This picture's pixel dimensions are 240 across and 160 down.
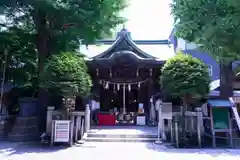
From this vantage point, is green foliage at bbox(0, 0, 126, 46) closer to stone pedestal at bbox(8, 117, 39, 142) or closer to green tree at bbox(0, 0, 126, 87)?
green tree at bbox(0, 0, 126, 87)

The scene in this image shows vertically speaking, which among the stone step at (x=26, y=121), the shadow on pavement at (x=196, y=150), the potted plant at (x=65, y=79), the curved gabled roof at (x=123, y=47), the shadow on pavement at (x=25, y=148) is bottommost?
the shadow on pavement at (x=196, y=150)

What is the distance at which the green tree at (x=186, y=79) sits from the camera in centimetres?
901

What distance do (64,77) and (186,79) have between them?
467cm

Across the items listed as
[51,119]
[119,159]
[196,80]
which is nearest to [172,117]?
[196,80]

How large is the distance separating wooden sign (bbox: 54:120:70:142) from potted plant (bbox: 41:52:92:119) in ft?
1.69

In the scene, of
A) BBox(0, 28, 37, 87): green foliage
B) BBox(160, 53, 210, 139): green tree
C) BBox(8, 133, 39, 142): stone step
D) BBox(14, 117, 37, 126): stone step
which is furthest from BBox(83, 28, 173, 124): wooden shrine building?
BBox(8, 133, 39, 142): stone step

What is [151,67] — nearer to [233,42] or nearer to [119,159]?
[119,159]

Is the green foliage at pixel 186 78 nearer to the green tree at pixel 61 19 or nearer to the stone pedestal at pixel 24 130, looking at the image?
the green tree at pixel 61 19

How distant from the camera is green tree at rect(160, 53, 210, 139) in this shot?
9008 millimetres

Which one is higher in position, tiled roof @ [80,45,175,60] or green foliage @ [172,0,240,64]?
tiled roof @ [80,45,175,60]

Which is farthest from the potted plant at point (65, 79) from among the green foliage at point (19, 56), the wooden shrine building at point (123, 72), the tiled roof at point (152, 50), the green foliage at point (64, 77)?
the tiled roof at point (152, 50)

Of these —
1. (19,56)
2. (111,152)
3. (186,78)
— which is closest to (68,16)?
(19,56)

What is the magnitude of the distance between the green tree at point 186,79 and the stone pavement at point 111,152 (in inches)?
67.5

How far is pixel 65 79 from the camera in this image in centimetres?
900
